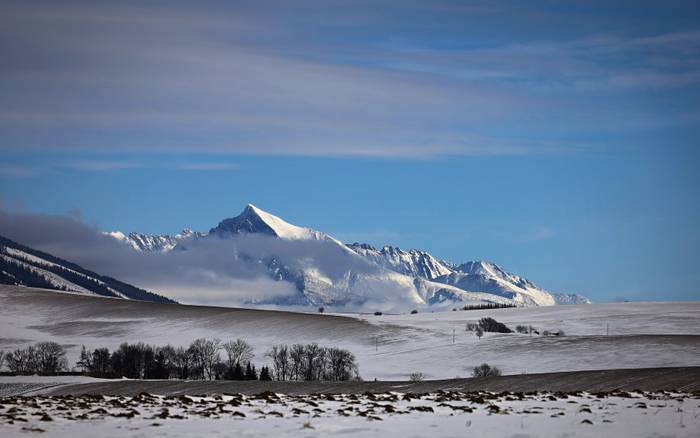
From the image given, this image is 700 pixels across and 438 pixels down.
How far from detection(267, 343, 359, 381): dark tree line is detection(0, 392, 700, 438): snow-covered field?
4255 inches

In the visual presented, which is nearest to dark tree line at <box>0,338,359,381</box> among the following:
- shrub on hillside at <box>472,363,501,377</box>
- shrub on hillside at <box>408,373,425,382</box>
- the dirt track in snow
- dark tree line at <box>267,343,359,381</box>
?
dark tree line at <box>267,343,359,381</box>

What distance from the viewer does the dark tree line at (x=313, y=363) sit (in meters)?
161

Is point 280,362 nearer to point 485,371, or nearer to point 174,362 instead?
point 174,362

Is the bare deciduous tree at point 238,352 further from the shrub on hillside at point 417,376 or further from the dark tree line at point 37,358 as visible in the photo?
the shrub on hillside at point 417,376

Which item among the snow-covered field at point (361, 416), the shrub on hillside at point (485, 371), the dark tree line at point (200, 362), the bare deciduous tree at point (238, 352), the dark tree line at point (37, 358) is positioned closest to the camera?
the snow-covered field at point (361, 416)

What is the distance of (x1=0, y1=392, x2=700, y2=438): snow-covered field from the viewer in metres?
36.3

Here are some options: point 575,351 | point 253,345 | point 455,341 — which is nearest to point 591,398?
point 575,351

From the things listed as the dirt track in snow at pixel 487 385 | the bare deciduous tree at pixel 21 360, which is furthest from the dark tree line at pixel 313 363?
the dirt track in snow at pixel 487 385

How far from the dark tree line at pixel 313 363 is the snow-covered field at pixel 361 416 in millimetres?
108074

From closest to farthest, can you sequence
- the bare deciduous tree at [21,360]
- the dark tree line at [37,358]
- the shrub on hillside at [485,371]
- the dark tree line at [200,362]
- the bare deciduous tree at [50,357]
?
the shrub on hillside at [485,371] → the dark tree line at [200,362] → the bare deciduous tree at [21,360] → the dark tree line at [37,358] → the bare deciduous tree at [50,357]

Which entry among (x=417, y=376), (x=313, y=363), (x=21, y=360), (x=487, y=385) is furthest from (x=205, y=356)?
(x=487, y=385)

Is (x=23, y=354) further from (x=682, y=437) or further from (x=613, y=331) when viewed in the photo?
(x=682, y=437)

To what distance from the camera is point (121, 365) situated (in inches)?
6708

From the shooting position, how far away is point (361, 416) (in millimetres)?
41312
